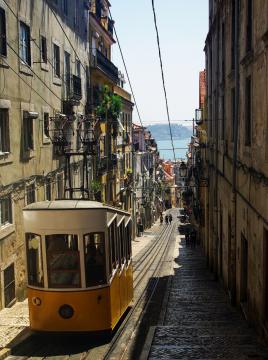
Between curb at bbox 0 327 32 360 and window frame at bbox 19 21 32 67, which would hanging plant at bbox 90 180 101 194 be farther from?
curb at bbox 0 327 32 360

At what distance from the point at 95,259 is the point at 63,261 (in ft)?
2.00

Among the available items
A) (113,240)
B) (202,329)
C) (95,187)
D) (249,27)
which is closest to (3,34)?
(249,27)

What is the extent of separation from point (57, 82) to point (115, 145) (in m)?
18.0

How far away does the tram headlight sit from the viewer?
10.0 metres

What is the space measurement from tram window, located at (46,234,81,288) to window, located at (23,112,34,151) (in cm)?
887

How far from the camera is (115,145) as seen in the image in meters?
41.3

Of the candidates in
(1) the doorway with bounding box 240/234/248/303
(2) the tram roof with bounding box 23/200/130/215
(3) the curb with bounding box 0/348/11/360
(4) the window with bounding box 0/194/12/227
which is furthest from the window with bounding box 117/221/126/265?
(4) the window with bounding box 0/194/12/227

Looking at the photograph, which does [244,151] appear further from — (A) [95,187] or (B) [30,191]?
(A) [95,187]

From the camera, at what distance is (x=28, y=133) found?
19.1 metres

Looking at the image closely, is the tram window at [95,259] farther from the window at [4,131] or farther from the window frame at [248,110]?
the window at [4,131]

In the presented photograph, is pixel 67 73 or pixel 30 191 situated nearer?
pixel 30 191

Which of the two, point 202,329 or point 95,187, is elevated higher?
point 95,187

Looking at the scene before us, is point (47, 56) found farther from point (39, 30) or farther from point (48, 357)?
point (48, 357)

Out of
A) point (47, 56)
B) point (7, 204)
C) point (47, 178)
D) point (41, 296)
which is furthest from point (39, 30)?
point (41, 296)
